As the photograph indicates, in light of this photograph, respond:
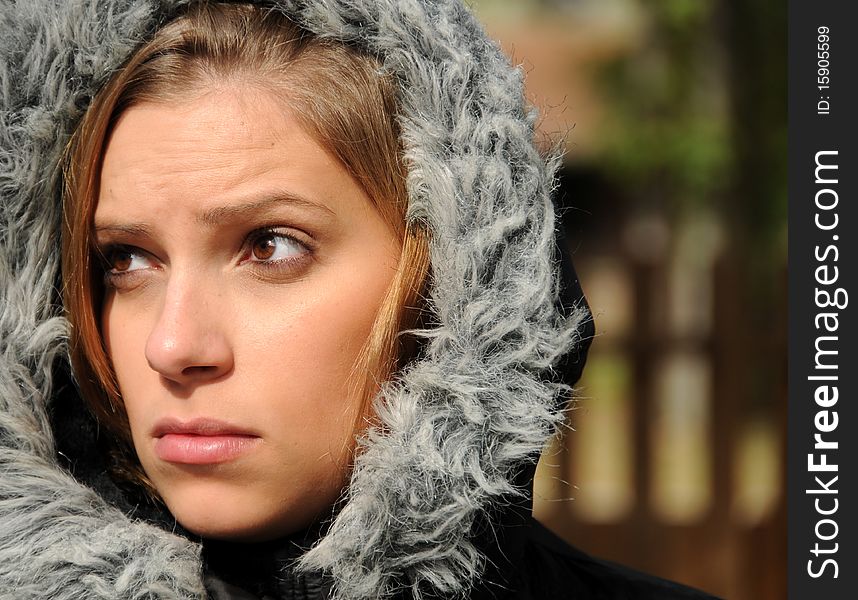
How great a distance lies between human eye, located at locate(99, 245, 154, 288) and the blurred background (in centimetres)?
81

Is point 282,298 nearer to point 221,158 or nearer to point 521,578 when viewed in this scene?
point 221,158

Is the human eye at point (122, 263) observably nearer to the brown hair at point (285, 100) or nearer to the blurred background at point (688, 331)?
the brown hair at point (285, 100)

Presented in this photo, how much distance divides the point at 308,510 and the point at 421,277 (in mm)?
450

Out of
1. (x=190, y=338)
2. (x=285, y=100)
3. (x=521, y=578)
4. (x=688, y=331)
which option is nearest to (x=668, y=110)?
(x=688, y=331)

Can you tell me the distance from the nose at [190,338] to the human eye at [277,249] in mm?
106

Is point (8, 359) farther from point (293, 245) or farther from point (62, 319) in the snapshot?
point (293, 245)

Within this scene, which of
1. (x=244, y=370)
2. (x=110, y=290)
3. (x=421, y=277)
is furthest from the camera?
(x=110, y=290)

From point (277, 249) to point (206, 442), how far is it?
1.13ft

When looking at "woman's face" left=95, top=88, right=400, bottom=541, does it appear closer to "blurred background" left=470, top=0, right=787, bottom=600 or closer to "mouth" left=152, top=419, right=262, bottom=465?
"mouth" left=152, top=419, right=262, bottom=465

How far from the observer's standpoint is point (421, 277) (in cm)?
155

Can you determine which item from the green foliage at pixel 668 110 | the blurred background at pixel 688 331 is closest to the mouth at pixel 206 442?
the blurred background at pixel 688 331

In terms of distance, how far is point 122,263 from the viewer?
5.38 feet

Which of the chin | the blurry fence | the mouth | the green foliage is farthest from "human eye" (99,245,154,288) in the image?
the green foliage

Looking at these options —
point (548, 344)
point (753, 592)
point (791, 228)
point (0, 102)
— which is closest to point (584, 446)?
point (753, 592)
